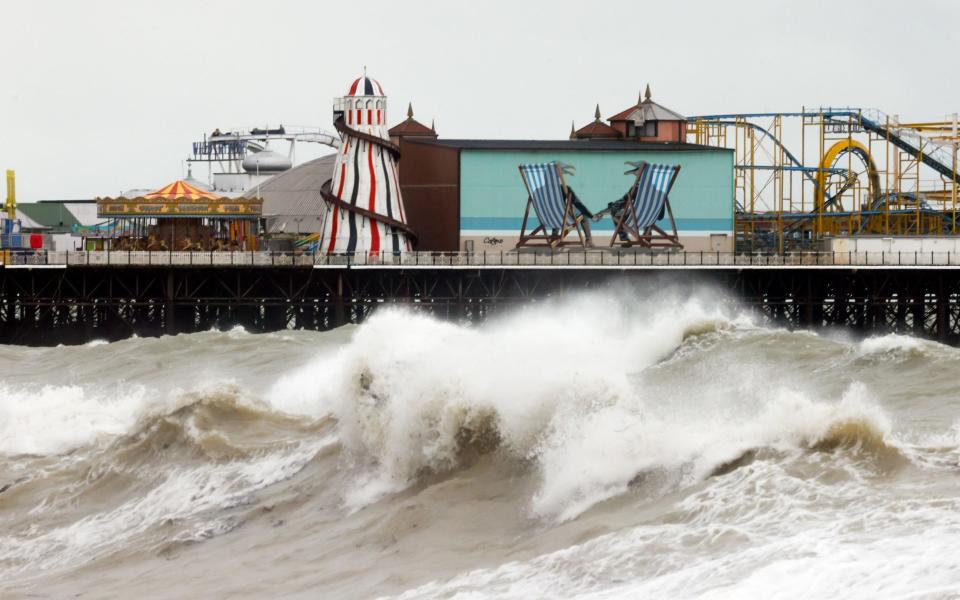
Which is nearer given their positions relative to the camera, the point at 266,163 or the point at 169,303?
the point at 169,303

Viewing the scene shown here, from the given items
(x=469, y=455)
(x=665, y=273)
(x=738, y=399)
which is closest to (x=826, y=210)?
(x=665, y=273)

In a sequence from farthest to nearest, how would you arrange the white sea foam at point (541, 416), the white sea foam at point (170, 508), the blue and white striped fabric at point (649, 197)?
the blue and white striped fabric at point (649, 197) → the white sea foam at point (170, 508) → the white sea foam at point (541, 416)

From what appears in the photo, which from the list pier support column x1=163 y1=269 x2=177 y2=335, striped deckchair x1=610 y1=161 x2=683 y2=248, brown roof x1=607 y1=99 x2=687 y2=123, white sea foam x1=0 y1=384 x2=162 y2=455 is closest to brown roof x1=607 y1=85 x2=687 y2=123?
brown roof x1=607 y1=99 x2=687 y2=123

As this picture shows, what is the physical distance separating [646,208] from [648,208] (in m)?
0.11

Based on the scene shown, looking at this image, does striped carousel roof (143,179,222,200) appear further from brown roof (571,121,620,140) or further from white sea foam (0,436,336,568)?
white sea foam (0,436,336,568)

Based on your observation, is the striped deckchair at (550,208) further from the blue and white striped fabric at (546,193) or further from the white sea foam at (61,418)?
the white sea foam at (61,418)

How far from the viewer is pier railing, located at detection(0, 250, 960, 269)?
5700cm

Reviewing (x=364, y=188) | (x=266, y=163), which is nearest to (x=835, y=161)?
(x=364, y=188)

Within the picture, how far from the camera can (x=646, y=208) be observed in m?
65.3

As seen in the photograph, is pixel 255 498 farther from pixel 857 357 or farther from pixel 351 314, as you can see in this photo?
pixel 351 314

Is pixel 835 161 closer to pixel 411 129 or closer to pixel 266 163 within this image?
pixel 411 129

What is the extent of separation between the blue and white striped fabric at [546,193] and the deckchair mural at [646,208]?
1.82 metres

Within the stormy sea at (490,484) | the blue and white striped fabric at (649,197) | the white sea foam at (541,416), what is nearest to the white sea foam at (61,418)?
the stormy sea at (490,484)

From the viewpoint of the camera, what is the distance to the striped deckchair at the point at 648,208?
64.7m
